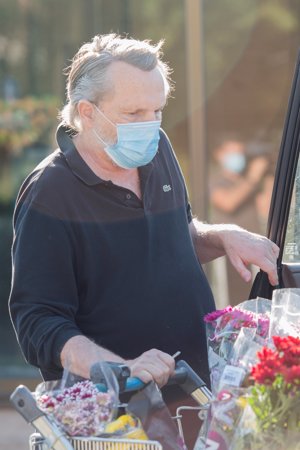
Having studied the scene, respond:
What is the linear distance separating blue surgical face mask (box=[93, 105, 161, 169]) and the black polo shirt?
82 mm

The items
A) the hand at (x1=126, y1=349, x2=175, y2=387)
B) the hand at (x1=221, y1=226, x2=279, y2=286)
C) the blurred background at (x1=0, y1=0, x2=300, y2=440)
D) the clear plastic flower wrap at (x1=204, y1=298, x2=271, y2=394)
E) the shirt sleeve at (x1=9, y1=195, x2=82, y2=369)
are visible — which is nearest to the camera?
the hand at (x1=126, y1=349, x2=175, y2=387)

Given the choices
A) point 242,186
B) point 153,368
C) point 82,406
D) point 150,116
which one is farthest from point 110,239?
point 242,186

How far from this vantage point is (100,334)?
9.73ft

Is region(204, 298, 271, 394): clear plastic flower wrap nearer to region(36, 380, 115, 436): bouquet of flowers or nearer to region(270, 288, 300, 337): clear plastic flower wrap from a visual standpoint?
region(270, 288, 300, 337): clear plastic flower wrap

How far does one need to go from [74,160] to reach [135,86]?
0.93 ft

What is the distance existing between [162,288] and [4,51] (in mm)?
3848

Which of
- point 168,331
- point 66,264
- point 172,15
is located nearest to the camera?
point 66,264

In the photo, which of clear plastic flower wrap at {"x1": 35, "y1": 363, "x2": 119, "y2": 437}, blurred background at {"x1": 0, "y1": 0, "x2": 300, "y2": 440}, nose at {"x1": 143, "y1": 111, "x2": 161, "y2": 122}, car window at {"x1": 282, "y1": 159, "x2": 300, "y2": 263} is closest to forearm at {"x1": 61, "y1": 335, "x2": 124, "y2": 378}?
clear plastic flower wrap at {"x1": 35, "y1": 363, "x2": 119, "y2": 437}

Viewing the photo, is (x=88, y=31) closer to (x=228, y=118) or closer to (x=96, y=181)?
(x=228, y=118)

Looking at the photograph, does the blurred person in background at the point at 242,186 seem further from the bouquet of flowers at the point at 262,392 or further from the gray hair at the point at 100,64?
the bouquet of flowers at the point at 262,392

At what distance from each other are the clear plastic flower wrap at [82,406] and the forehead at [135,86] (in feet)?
3.06

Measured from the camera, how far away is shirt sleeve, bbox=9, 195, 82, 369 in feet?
9.14

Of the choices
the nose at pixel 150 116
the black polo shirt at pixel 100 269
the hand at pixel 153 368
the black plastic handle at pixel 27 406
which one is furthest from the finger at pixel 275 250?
the black plastic handle at pixel 27 406

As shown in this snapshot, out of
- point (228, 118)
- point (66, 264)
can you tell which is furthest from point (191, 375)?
point (228, 118)
